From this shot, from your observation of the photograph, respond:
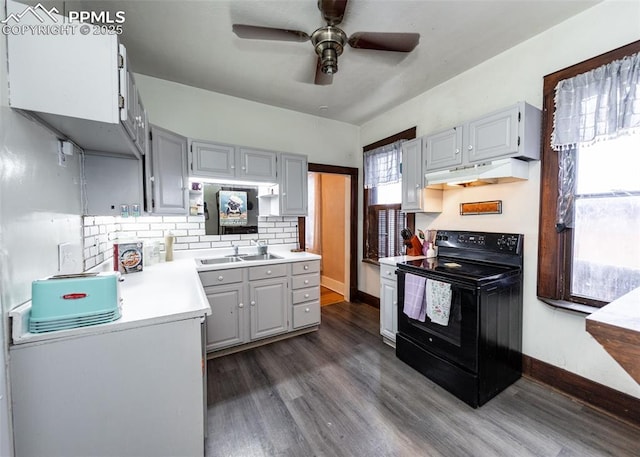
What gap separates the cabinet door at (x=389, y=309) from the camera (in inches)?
102

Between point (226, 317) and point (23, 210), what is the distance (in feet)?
5.76

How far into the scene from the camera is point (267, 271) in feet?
8.86

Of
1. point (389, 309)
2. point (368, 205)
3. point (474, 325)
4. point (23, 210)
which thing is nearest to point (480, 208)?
point (474, 325)

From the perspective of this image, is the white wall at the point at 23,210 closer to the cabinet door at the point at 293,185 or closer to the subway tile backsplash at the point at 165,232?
the subway tile backsplash at the point at 165,232

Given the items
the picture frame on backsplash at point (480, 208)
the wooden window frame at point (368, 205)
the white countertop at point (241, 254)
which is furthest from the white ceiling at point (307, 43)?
the white countertop at point (241, 254)

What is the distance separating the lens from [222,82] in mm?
2764

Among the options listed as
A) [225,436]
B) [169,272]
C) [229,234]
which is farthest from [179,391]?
[229,234]

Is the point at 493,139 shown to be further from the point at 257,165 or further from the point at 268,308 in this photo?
the point at 268,308

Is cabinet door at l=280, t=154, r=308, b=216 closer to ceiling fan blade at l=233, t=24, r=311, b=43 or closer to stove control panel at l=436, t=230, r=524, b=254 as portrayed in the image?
ceiling fan blade at l=233, t=24, r=311, b=43

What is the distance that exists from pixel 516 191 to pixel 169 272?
301cm

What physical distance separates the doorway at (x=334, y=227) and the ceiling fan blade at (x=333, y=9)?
2082 mm

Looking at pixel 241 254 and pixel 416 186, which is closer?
pixel 416 186

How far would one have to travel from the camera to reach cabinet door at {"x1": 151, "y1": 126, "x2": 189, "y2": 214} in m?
2.19

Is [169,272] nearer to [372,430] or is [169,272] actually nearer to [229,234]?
[229,234]
